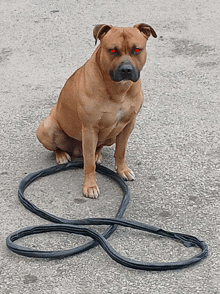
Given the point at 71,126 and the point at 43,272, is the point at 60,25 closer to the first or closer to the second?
the point at 71,126

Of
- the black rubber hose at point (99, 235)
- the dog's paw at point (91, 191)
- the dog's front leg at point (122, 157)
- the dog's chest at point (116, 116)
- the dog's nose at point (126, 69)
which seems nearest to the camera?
the black rubber hose at point (99, 235)


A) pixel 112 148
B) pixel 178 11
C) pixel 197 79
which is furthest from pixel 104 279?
pixel 178 11

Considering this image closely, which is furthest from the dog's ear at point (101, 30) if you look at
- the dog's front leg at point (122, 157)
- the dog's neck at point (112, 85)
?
the dog's front leg at point (122, 157)

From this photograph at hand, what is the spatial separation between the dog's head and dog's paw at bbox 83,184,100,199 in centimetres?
106

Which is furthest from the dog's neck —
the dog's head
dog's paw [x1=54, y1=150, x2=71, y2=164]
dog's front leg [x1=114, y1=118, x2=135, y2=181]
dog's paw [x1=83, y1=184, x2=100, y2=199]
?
dog's paw [x1=54, y1=150, x2=71, y2=164]

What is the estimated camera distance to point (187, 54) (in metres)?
6.82

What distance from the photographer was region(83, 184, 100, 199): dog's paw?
4.09 meters

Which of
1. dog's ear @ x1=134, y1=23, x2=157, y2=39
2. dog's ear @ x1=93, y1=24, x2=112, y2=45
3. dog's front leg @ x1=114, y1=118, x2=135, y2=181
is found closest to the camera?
dog's ear @ x1=93, y1=24, x2=112, y2=45

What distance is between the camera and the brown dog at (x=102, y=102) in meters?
3.47

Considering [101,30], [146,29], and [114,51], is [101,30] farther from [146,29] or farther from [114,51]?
[146,29]

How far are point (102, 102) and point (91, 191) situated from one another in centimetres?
83

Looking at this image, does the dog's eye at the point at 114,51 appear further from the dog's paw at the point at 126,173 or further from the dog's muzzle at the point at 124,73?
the dog's paw at the point at 126,173

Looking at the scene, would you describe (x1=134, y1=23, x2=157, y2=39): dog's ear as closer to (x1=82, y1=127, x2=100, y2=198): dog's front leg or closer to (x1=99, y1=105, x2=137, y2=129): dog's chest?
(x1=99, y1=105, x2=137, y2=129): dog's chest

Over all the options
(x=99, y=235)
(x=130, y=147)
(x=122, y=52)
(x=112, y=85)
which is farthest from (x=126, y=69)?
(x=130, y=147)
